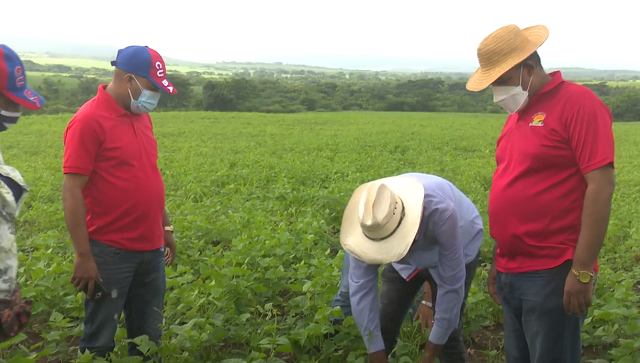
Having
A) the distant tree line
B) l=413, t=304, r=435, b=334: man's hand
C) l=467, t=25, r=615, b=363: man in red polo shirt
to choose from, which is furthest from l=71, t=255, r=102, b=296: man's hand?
the distant tree line

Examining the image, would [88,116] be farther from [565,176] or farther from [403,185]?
[565,176]

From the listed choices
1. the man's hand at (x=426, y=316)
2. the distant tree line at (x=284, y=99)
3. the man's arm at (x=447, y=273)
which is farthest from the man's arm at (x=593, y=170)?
the distant tree line at (x=284, y=99)

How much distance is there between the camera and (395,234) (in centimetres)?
241

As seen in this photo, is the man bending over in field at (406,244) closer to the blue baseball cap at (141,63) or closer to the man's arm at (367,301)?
the man's arm at (367,301)

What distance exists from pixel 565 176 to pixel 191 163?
1053 centimetres

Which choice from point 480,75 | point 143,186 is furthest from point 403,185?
point 143,186

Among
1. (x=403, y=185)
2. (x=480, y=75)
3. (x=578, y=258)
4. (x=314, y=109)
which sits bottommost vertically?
(x=314, y=109)

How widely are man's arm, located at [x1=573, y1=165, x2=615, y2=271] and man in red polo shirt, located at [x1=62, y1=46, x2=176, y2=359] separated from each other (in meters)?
Result: 2.13

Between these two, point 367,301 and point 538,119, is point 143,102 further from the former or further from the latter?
point 538,119

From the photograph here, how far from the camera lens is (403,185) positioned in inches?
102

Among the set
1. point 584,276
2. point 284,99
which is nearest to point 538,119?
point 584,276

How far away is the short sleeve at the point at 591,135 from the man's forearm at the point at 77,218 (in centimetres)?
228

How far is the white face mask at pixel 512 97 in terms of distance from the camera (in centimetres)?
255

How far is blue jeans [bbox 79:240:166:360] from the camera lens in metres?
2.87
